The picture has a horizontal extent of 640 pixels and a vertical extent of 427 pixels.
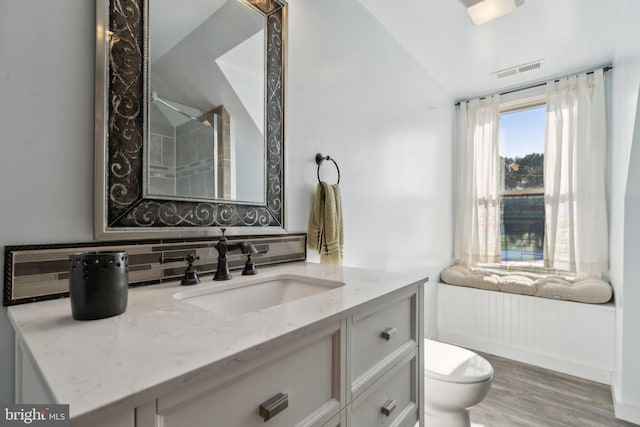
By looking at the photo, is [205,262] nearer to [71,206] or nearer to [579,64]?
[71,206]

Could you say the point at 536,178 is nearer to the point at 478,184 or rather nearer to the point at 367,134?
the point at 478,184

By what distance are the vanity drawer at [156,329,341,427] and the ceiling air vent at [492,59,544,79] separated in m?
2.88

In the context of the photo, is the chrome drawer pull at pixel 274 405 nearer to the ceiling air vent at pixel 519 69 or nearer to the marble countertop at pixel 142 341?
the marble countertop at pixel 142 341

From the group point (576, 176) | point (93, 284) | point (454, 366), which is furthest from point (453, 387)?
point (576, 176)

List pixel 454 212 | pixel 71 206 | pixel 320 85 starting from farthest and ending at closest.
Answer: pixel 454 212 → pixel 320 85 → pixel 71 206

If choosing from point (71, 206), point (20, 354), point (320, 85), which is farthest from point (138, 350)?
point (320, 85)

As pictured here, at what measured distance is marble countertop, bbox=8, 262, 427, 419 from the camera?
1.24ft

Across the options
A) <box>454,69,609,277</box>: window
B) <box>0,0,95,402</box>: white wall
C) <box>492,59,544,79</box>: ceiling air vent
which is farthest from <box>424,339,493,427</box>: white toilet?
<box>492,59,544,79</box>: ceiling air vent

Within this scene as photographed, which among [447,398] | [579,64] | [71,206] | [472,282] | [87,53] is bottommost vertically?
[447,398]

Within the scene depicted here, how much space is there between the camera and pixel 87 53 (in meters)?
0.83

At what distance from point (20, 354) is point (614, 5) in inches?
122

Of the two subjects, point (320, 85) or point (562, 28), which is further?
point (562, 28)

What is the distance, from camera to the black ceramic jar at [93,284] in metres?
0.60

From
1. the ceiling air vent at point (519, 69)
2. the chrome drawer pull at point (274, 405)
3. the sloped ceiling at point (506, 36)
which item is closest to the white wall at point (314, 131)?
the sloped ceiling at point (506, 36)
